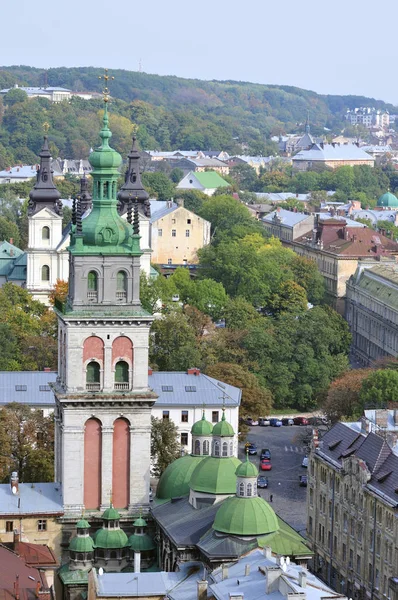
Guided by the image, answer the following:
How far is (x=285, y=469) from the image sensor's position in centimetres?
10694

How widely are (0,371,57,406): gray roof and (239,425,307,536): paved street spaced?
39.4ft

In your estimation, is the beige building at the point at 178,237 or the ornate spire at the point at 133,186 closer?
the ornate spire at the point at 133,186

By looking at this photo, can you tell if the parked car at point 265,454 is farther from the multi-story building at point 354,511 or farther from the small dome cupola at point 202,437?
the small dome cupola at point 202,437

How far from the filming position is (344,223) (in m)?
180

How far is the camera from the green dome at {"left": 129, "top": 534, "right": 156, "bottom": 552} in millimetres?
77062

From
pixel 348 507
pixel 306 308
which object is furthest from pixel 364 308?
pixel 348 507

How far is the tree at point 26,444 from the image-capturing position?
90.7 metres

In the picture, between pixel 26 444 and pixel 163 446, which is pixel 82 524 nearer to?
pixel 26 444

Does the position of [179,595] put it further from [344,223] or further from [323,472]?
[344,223]

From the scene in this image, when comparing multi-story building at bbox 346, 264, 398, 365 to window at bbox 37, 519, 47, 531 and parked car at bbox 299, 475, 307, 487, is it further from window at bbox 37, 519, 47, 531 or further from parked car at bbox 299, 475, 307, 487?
window at bbox 37, 519, 47, 531

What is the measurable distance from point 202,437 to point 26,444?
1353 cm

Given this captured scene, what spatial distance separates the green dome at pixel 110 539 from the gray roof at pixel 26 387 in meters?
26.2

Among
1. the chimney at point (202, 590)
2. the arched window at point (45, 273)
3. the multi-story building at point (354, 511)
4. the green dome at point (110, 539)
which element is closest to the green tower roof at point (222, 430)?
the green dome at point (110, 539)

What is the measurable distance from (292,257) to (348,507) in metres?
82.7
